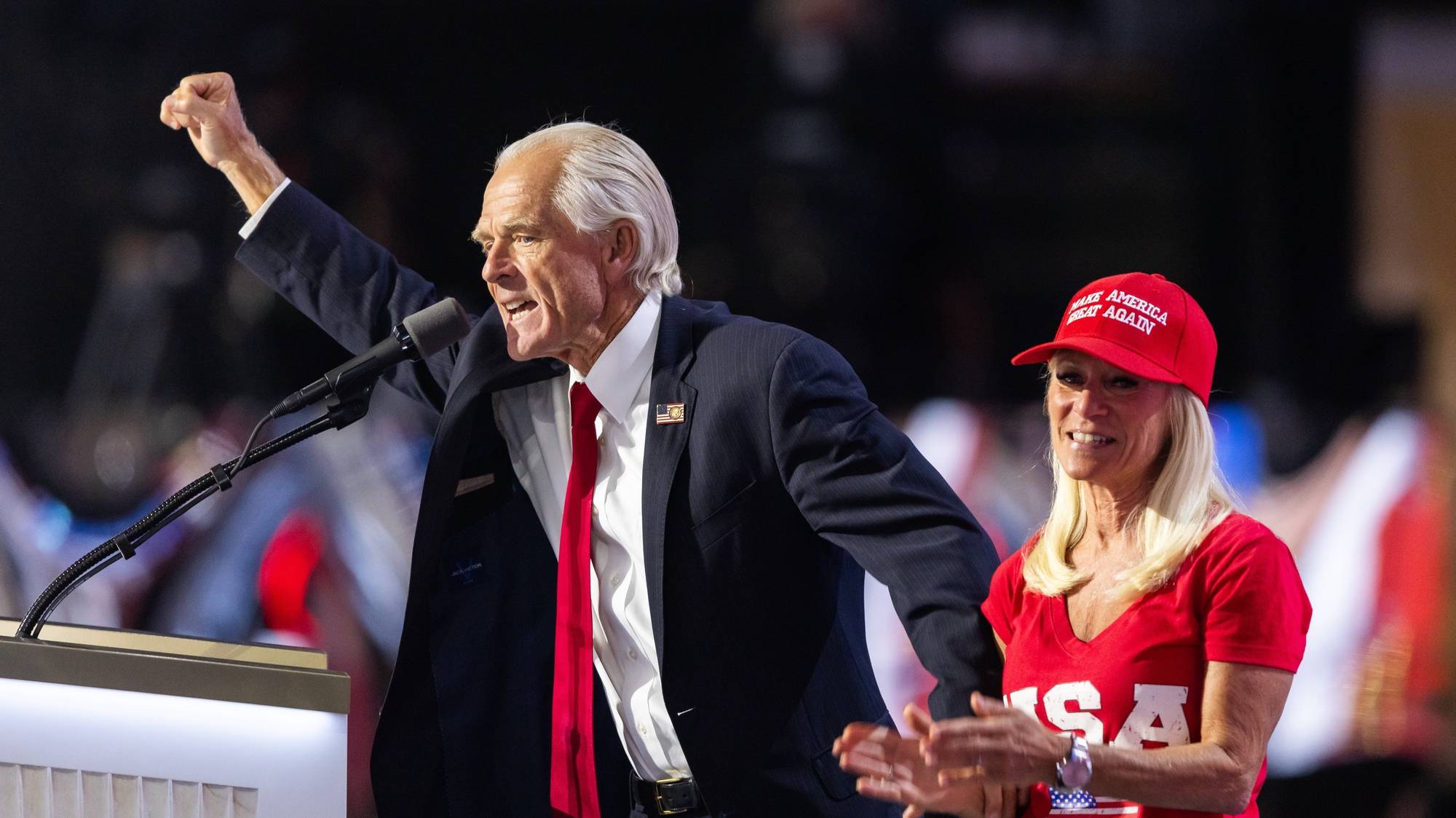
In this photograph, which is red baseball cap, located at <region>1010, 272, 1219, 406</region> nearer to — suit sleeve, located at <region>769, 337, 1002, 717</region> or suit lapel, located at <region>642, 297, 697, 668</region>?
suit sleeve, located at <region>769, 337, 1002, 717</region>

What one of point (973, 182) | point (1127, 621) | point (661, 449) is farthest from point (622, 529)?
point (973, 182)

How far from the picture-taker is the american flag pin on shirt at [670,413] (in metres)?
1.86

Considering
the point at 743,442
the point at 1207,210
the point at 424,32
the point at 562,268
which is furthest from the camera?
the point at 424,32

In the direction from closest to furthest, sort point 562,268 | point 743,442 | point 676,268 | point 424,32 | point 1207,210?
point 743,442 < point 562,268 < point 676,268 < point 1207,210 < point 424,32

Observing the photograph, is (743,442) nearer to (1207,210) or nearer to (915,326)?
(915,326)

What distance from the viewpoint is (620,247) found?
2.01 m

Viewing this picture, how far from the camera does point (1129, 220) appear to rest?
2947 millimetres

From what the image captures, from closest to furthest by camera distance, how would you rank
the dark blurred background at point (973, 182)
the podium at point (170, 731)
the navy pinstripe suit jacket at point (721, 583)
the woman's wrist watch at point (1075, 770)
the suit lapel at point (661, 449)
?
the woman's wrist watch at point (1075, 770) < the podium at point (170, 731) < the navy pinstripe suit jacket at point (721, 583) < the suit lapel at point (661, 449) < the dark blurred background at point (973, 182)

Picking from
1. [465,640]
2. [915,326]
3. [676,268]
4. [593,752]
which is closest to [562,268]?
[676,268]

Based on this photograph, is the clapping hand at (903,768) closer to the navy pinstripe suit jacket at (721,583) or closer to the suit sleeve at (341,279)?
the navy pinstripe suit jacket at (721,583)

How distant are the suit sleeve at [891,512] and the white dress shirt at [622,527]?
26 cm

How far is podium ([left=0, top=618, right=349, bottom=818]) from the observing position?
1.58 metres

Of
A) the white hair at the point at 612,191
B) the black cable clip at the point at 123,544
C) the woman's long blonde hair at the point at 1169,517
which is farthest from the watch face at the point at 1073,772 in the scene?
the black cable clip at the point at 123,544

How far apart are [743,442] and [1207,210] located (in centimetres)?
161
